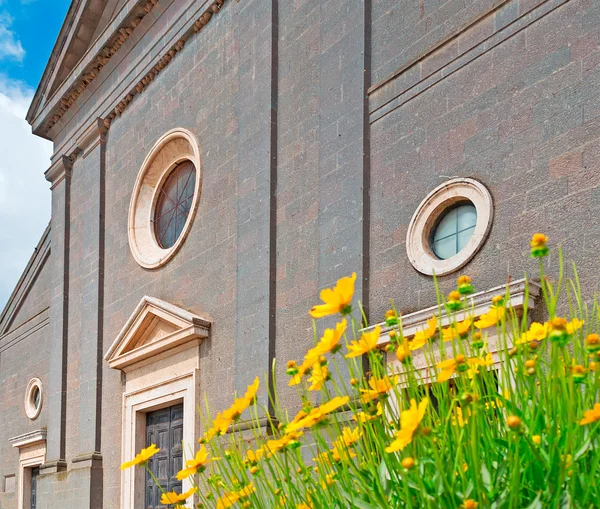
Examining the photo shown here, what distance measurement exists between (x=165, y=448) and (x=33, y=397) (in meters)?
6.07

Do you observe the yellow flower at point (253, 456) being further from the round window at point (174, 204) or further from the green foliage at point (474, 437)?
the round window at point (174, 204)

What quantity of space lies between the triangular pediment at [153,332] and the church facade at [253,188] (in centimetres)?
4

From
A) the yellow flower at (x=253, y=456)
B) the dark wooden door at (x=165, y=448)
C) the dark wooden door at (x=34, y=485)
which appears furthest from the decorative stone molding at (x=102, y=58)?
the yellow flower at (x=253, y=456)

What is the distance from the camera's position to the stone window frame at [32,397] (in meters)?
16.1

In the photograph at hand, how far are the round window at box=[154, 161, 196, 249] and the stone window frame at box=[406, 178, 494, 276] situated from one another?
16.9ft

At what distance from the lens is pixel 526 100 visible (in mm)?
6965

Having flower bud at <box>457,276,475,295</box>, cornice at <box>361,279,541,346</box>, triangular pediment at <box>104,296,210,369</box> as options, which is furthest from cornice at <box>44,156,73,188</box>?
flower bud at <box>457,276,475,295</box>

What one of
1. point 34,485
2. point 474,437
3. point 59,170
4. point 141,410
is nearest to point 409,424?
point 474,437

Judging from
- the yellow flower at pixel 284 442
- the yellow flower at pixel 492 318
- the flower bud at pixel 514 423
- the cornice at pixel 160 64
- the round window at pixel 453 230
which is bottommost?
the yellow flower at pixel 284 442

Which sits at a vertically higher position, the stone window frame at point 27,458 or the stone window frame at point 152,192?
the stone window frame at point 152,192

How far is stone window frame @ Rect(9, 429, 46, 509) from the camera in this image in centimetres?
1549

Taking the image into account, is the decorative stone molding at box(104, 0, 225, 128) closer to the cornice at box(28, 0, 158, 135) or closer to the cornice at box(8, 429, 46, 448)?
the cornice at box(28, 0, 158, 135)

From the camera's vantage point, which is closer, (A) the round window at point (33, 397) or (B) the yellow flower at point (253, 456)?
(B) the yellow flower at point (253, 456)

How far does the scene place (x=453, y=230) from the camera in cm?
764
